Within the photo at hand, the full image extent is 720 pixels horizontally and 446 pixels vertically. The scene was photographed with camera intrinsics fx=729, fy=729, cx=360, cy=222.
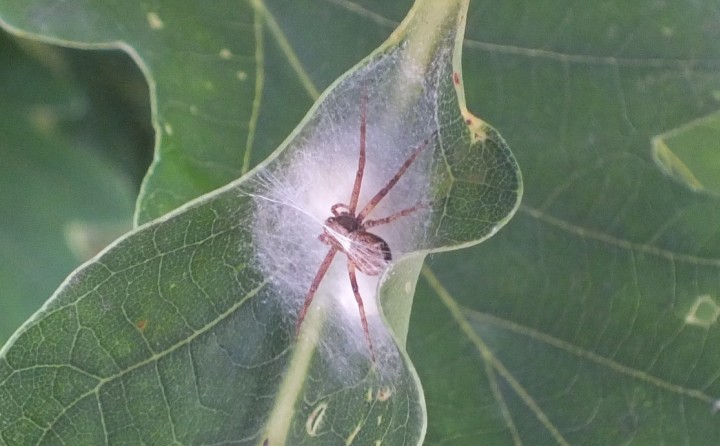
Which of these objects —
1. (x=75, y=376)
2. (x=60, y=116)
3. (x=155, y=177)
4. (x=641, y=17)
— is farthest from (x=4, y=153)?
(x=641, y=17)

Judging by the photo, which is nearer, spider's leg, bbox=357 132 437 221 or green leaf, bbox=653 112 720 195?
spider's leg, bbox=357 132 437 221

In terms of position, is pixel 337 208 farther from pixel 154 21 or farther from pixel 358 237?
pixel 154 21

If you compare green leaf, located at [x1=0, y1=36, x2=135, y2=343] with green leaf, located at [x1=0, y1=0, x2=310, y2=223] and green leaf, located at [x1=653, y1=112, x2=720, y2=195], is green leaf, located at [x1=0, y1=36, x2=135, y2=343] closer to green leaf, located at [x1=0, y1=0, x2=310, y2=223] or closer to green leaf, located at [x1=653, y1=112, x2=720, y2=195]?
green leaf, located at [x1=0, y1=0, x2=310, y2=223]

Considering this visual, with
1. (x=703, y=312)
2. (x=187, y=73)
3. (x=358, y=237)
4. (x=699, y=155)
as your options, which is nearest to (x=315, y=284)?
(x=358, y=237)

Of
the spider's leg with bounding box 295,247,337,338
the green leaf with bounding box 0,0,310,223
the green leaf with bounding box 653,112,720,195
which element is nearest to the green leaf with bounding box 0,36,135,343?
the green leaf with bounding box 0,0,310,223

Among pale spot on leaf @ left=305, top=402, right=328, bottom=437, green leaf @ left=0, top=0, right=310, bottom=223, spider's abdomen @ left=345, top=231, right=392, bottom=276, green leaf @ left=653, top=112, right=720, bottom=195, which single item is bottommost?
pale spot on leaf @ left=305, top=402, right=328, bottom=437

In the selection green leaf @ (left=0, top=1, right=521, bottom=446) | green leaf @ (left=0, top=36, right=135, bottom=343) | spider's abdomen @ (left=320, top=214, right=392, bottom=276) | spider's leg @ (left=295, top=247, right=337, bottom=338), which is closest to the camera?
green leaf @ (left=0, top=1, right=521, bottom=446)

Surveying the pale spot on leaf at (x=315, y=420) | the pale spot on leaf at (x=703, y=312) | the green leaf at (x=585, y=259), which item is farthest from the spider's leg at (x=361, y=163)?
the pale spot on leaf at (x=703, y=312)

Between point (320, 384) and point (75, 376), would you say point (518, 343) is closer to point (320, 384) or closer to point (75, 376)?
point (320, 384)
